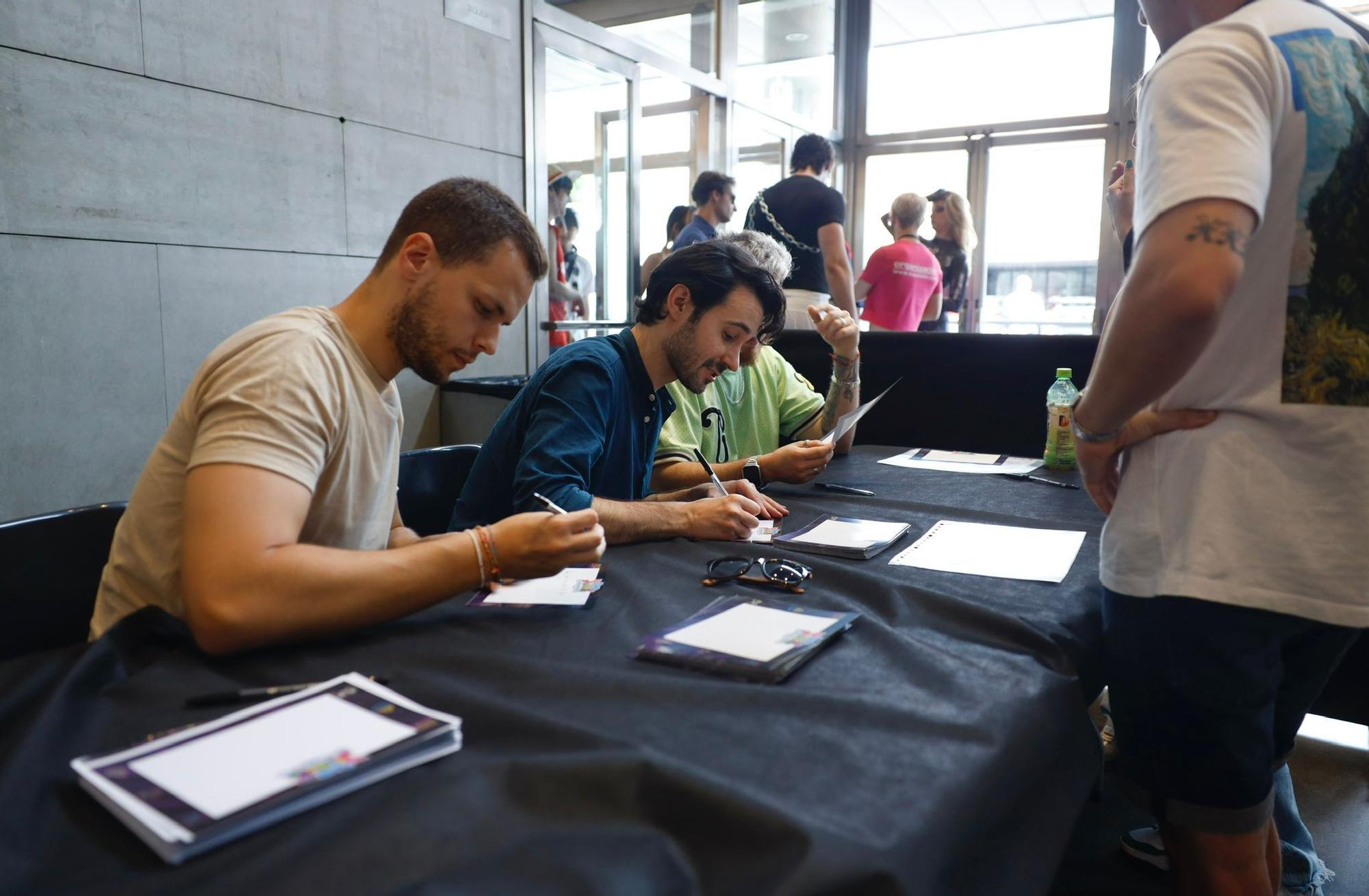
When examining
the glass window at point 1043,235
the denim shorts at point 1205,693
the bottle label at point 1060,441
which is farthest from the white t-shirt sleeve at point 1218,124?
the glass window at point 1043,235

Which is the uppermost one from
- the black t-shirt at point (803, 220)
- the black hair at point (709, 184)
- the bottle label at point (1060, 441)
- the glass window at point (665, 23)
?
the glass window at point (665, 23)

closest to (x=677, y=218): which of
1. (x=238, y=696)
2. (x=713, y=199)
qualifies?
(x=713, y=199)

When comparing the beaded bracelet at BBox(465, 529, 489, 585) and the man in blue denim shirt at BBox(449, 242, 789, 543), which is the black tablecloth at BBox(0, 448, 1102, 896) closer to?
the beaded bracelet at BBox(465, 529, 489, 585)

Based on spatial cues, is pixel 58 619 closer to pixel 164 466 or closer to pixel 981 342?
pixel 164 466

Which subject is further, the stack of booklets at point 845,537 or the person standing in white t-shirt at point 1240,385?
the stack of booklets at point 845,537

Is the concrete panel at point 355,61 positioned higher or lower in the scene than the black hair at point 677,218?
higher

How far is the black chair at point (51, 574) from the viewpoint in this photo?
115 centimetres

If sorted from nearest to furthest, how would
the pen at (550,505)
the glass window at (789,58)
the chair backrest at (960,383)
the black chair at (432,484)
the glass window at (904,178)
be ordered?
the pen at (550,505) < the black chair at (432,484) < the chair backrest at (960,383) < the glass window at (789,58) < the glass window at (904,178)

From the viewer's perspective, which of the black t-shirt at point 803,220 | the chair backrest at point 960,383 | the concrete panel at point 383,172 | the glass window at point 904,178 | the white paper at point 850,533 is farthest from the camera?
the glass window at point 904,178

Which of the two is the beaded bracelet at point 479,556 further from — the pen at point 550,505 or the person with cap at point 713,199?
the person with cap at point 713,199

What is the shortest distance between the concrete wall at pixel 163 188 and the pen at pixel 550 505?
2161mm

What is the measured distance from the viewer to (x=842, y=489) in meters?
1.93

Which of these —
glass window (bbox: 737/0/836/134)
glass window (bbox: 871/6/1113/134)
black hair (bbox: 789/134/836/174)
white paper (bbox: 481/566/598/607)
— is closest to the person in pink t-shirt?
black hair (bbox: 789/134/836/174)

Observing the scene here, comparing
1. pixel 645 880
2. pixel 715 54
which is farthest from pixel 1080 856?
pixel 715 54
